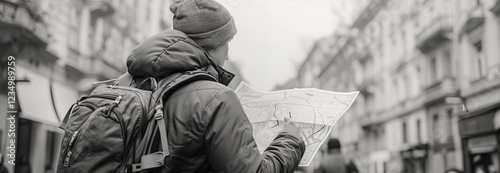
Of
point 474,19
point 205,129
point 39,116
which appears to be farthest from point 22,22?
point 474,19

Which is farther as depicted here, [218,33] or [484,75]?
[484,75]

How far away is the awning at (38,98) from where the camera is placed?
184 inches

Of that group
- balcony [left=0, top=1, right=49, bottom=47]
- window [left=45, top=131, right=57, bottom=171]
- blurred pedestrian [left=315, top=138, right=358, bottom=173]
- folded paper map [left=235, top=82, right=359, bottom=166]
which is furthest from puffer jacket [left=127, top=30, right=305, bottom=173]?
window [left=45, top=131, right=57, bottom=171]

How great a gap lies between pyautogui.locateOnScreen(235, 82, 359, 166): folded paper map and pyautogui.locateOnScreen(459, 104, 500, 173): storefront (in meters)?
7.02

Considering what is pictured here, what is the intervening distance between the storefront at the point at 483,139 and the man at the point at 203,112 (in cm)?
734

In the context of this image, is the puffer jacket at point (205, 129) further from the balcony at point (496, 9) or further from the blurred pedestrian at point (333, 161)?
the balcony at point (496, 9)

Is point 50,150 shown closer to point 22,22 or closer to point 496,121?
point 22,22

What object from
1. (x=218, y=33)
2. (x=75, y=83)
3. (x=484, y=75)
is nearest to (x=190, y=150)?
(x=218, y=33)

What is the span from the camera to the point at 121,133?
1.46 metres

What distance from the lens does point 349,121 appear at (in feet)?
161

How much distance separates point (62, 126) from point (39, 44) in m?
4.83

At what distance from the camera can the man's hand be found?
169cm

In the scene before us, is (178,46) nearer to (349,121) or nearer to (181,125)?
(181,125)

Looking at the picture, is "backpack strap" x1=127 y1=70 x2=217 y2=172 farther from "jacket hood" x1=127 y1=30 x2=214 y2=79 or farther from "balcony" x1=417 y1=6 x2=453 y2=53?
"balcony" x1=417 y1=6 x2=453 y2=53
